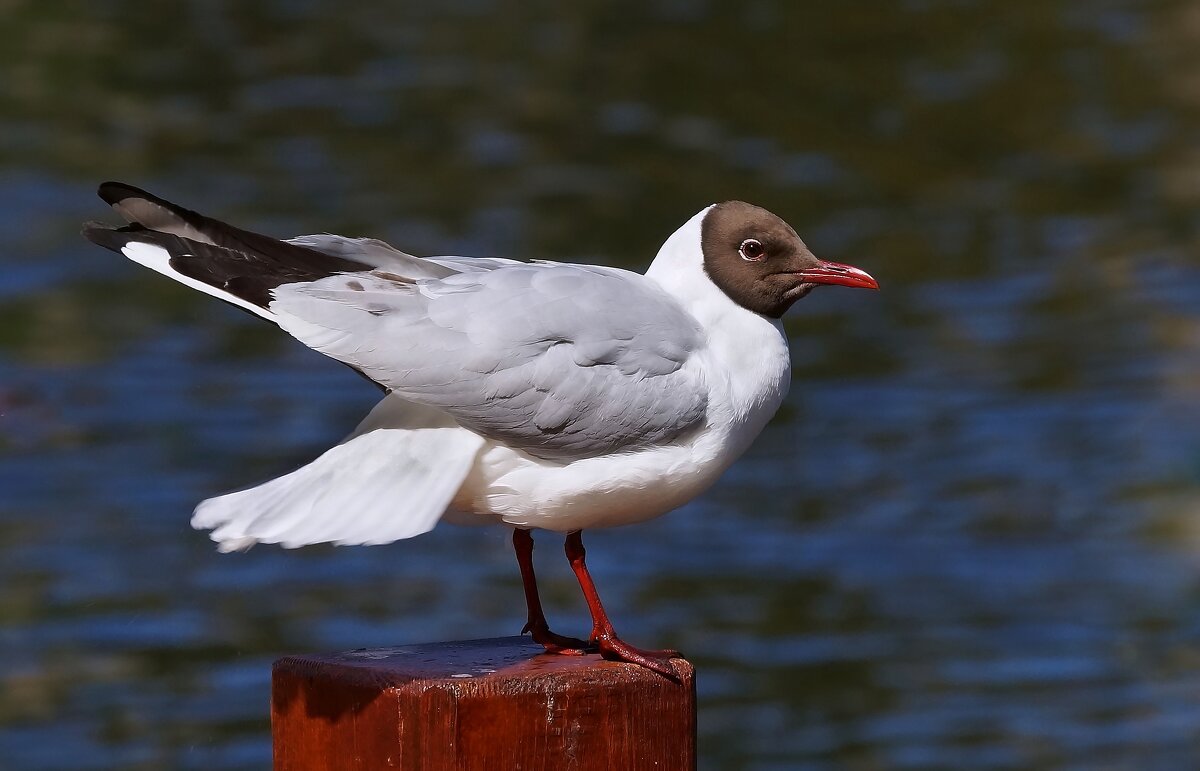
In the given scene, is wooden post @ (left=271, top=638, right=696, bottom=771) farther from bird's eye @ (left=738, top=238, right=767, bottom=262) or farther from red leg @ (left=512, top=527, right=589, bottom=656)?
bird's eye @ (left=738, top=238, right=767, bottom=262)

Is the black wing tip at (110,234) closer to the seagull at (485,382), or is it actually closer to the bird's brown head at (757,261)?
the seagull at (485,382)

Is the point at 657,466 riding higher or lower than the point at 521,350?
lower

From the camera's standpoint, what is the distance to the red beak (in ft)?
12.0

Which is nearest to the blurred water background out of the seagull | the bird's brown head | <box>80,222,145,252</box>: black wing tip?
the bird's brown head

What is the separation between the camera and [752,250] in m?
3.65

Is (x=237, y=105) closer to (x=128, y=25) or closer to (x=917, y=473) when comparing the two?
(x=128, y=25)

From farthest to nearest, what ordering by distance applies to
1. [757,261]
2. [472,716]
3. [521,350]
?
[757,261] → [521,350] → [472,716]

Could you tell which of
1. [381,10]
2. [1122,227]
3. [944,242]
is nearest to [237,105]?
[381,10]

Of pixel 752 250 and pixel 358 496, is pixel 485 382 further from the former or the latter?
pixel 752 250

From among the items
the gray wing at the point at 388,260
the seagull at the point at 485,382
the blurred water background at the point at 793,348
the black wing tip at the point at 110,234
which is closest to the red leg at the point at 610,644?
the seagull at the point at 485,382

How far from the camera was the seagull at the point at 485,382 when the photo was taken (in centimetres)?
328

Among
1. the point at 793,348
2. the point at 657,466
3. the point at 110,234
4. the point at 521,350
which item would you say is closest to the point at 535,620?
the point at 657,466

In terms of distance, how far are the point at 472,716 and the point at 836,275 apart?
4.28 feet

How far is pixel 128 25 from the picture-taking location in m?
14.2
